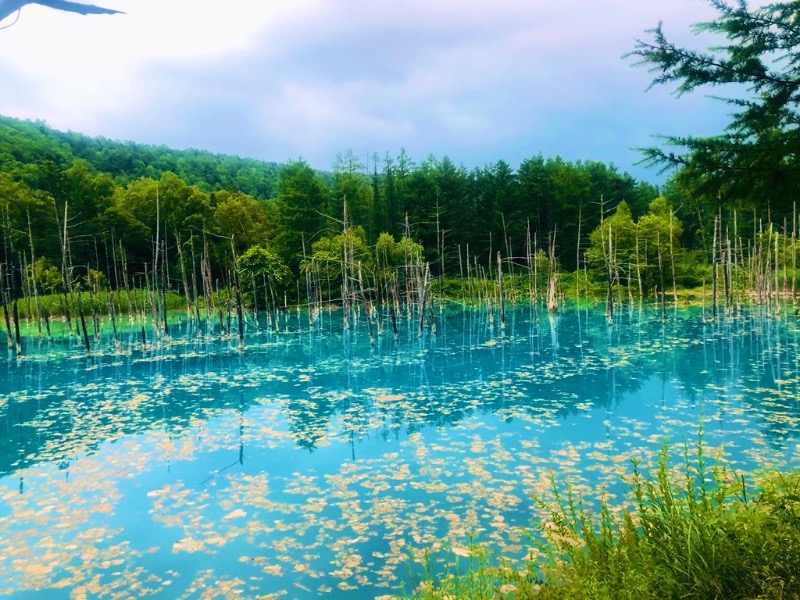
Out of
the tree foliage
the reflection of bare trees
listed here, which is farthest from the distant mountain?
the tree foliage

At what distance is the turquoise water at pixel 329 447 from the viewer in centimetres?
623

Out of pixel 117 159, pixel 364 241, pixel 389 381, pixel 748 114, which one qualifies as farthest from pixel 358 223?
pixel 748 114

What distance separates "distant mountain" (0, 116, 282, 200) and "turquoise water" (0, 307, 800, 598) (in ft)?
144

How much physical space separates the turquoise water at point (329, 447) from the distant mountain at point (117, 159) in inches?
1732

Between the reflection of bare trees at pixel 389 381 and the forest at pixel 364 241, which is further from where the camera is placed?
the forest at pixel 364 241

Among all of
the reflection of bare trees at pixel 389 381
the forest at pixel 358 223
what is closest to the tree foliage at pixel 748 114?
the reflection of bare trees at pixel 389 381

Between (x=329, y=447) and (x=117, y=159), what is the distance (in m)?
68.7

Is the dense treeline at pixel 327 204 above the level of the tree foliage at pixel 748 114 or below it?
above

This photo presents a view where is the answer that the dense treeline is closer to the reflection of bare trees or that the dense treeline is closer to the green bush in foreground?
the reflection of bare trees

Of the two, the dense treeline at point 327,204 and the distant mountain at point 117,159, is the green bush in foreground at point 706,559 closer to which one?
the dense treeline at point 327,204

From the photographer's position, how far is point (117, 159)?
67.2 meters

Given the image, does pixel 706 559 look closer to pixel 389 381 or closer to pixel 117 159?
pixel 389 381

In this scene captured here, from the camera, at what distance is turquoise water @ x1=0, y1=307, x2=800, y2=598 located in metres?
6.23

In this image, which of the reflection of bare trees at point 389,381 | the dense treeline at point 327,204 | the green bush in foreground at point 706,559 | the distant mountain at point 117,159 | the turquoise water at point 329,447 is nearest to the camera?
the green bush in foreground at point 706,559
